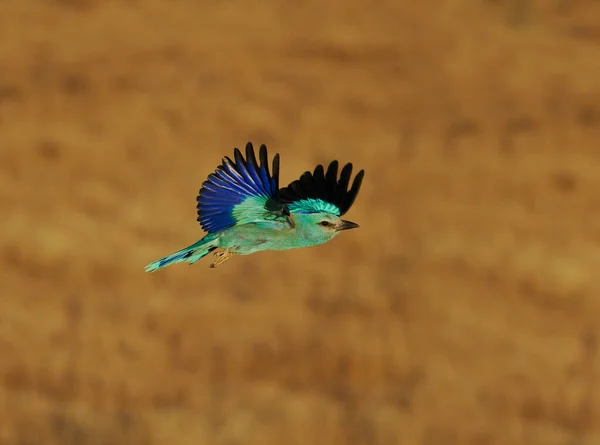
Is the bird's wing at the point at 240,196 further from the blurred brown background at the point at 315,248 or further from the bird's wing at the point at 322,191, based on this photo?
the blurred brown background at the point at 315,248

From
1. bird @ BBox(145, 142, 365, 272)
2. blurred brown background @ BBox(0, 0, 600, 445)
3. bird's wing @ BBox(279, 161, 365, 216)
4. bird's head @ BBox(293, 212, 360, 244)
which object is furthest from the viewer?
blurred brown background @ BBox(0, 0, 600, 445)

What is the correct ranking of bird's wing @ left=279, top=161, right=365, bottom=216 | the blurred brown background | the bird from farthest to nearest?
the blurred brown background < bird's wing @ left=279, top=161, right=365, bottom=216 < the bird

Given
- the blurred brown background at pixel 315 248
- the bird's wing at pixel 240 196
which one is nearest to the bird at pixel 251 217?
the bird's wing at pixel 240 196

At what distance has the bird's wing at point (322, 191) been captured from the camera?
16.5 ft

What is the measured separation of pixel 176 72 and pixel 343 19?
164 centimetres

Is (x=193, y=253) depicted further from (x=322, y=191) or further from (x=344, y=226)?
(x=322, y=191)

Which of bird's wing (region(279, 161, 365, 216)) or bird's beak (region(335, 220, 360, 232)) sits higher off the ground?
bird's wing (region(279, 161, 365, 216))

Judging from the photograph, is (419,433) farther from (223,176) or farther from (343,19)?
(223,176)

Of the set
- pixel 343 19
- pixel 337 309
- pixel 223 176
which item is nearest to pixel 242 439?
pixel 337 309

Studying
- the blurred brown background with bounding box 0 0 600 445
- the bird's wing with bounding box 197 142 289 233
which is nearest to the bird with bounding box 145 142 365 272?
the bird's wing with bounding box 197 142 289 233

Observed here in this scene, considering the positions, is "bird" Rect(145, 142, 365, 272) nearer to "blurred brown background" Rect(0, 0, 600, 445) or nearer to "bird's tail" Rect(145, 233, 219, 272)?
"bird's tail" Rect(145, 233, 219, 272)

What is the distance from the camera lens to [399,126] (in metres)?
15.2

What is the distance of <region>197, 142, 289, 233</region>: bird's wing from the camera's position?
4570 millimetres

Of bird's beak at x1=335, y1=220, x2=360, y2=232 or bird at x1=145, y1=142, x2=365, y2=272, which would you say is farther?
bird's beak at x1=335, y1=220, x2=360, y2=232
